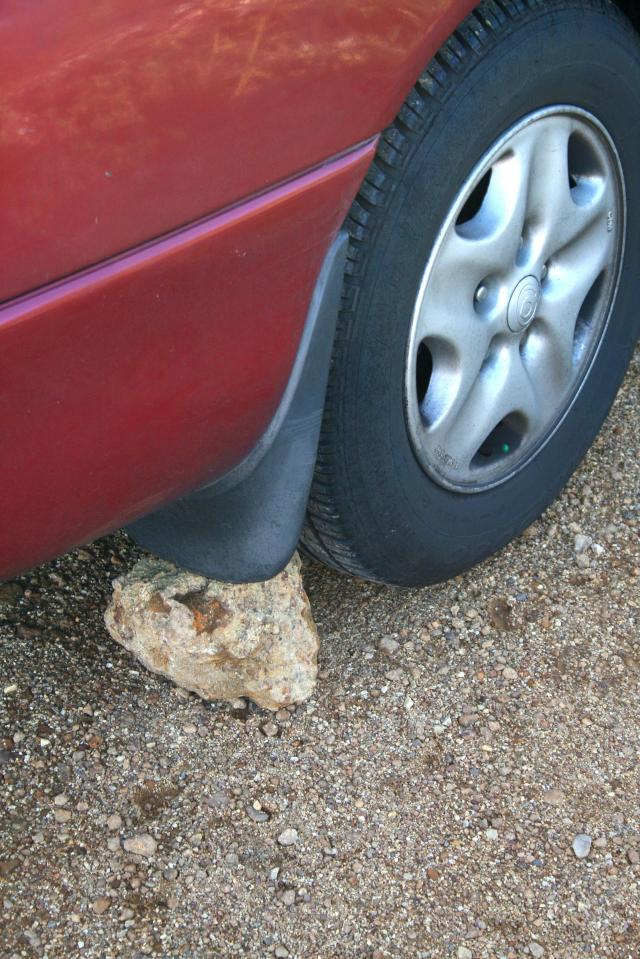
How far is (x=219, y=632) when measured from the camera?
2.01m

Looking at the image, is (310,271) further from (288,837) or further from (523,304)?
(288,837)

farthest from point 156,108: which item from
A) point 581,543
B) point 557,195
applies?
point 581,543

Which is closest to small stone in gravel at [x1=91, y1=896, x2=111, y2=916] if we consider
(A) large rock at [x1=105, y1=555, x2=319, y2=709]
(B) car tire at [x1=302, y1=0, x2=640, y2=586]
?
(A) large rock at [x1=105, y1=555, x2=319, y2=709]

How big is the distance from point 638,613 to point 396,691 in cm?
57

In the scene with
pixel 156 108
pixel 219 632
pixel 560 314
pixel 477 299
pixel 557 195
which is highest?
pixel 156 108

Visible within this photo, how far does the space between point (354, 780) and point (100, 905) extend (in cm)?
50

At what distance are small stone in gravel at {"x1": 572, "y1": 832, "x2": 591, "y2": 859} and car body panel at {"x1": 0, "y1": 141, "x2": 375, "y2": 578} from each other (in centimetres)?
94

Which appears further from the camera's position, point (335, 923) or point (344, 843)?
point (344, 843)

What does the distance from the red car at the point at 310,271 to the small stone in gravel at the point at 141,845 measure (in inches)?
19.4

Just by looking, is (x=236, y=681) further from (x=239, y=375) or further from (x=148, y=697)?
(x=239, y=375)

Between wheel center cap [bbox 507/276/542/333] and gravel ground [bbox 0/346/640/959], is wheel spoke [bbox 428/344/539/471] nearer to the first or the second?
wheel center cap [bbox 507/276/542/333]

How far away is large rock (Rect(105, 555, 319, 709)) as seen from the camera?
2.02m

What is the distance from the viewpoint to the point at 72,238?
4.01 feet

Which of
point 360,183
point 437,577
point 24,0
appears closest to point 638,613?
point 437,577
